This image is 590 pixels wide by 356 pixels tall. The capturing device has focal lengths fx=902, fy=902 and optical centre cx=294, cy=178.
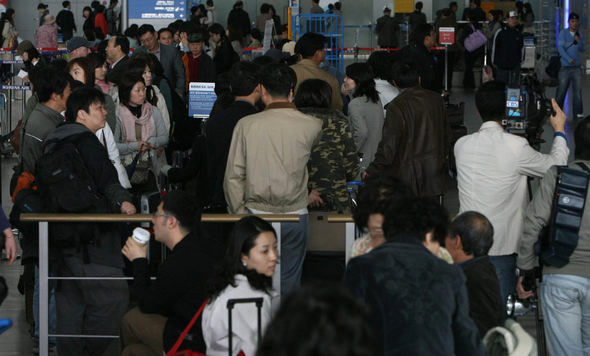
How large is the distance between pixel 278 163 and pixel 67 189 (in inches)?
43.5

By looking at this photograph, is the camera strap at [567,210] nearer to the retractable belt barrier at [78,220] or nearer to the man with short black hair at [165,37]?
the retractable belt barrier at [78,220]

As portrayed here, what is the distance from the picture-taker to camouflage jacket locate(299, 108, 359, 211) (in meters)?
5.29

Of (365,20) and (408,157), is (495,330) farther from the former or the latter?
(365,20)

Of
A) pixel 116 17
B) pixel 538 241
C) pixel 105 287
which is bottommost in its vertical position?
pixel 105 287

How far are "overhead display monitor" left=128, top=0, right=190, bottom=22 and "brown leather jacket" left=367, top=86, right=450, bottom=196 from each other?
42.6 feet

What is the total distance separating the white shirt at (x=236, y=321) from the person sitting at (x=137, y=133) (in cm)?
Answer: 278

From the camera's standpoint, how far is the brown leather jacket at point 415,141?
5.64 m

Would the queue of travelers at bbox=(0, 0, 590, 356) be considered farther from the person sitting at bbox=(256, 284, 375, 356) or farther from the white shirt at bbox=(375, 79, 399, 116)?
the person sitting at bbox=(256, 284, 375, 356)

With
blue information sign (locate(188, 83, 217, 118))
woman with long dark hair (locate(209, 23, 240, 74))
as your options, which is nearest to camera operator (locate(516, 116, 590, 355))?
blue information sign (locate(188, 83, 217, 118))

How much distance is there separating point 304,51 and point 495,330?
4.17 m

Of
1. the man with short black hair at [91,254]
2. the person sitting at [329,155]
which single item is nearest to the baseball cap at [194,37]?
the person sitting at [329,155]

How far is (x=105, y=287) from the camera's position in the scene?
5020 mm

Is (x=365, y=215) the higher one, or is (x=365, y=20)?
(x=365, y=20)

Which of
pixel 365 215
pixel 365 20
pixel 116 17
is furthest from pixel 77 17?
pixel 365 215
